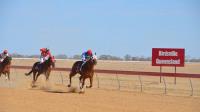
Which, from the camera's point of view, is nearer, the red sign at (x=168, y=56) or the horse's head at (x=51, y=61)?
the horse's head at (x=51, y=61)

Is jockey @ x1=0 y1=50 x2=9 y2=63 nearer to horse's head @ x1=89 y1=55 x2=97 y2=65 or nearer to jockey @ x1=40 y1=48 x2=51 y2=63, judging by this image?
jockey @ x1=40 y1=48 x2=51 y2=63

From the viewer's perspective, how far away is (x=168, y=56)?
3080cm

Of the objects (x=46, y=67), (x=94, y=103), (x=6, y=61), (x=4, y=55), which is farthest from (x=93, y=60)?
(x=4, y=55)

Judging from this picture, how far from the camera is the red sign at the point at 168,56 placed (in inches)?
1194

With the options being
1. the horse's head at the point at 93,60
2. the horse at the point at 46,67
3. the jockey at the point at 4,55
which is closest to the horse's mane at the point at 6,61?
the jockey at the point at 4,55

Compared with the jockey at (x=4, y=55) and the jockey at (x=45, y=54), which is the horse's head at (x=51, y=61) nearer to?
the jockey at (x=45, y=54)

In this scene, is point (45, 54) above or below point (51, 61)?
above

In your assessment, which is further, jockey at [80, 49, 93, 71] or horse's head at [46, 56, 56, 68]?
horse's head at [46, 56, 56, 68]

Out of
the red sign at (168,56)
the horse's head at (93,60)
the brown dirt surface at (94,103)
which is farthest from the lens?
the red sign at (168,56)

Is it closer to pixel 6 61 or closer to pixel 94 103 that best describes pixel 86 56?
pixel 94 103

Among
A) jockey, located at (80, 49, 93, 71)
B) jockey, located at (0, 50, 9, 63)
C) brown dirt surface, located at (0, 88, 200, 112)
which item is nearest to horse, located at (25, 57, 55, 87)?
jockey, located at (80, 49, 93, 71)

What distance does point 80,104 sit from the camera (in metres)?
18.1

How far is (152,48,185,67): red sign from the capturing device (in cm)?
3033

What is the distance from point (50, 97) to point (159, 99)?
4.41 m
